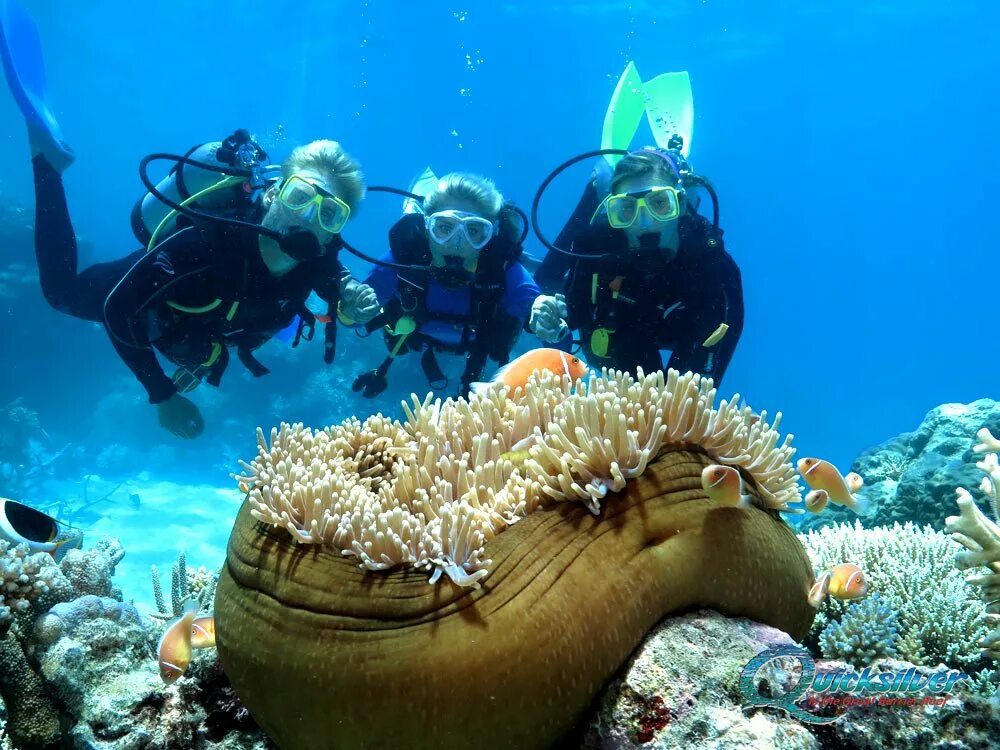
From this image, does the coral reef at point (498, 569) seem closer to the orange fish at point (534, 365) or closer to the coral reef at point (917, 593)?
the coral reef at point (917, 593)

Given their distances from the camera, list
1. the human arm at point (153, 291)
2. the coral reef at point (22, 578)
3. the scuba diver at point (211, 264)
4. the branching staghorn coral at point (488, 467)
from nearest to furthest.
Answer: the branching staghorn coral at point (488, 467) → the coral reef at point (22, 578) → the human arm at point (153, 291) → the scuba diver at point (211, 264)

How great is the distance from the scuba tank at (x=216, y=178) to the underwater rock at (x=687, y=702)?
6451mm

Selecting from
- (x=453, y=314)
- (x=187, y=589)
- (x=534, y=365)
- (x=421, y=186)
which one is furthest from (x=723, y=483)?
(x=421, y=186)

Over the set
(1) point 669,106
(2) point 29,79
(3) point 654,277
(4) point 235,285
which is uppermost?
(1) point 669,106

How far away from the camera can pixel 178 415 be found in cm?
611

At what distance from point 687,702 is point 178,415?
5.99 meters

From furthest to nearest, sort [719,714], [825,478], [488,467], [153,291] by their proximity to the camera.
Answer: [153,291]
[825,478]
[488,467]
[719,714]

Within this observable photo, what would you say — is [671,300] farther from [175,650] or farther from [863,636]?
[175,650]

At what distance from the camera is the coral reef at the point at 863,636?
7.18 ft

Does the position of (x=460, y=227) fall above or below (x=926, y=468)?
above

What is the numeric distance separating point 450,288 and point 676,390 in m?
4.80

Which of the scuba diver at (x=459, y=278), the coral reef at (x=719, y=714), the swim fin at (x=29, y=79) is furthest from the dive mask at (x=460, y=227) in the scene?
the swim fin at (x=29, y=79)

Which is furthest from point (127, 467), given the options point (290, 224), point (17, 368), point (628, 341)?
point (628, 341)

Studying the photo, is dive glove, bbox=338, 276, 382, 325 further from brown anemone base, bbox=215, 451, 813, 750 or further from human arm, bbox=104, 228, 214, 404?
brown anemone base, bbox=215, 451, 813, 750
